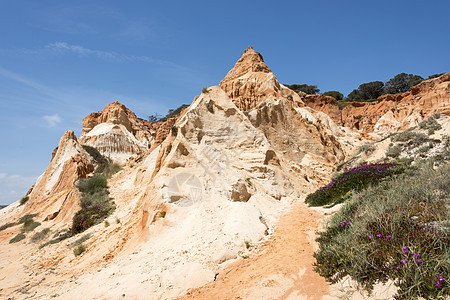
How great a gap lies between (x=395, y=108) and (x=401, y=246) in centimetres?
4026

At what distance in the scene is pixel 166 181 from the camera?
792cm

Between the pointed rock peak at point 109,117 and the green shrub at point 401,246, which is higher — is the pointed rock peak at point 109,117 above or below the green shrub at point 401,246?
above

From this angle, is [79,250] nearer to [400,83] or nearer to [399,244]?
[399,244]

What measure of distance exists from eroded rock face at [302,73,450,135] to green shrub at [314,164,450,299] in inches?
1131

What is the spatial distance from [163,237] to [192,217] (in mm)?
940

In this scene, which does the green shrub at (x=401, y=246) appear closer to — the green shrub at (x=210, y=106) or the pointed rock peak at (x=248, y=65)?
the green shrub at (x=210, y=106)

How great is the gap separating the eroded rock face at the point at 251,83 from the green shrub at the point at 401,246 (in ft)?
48.4

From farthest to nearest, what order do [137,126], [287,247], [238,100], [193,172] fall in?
1. [137,126]
2. [238,100]
3. [193,172]
4. [287,247]

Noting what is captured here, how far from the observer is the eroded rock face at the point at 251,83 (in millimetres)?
19391

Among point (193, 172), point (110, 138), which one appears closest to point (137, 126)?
point (110, 138)

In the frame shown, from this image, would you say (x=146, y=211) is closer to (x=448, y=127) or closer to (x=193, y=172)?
(x=193, y=172)

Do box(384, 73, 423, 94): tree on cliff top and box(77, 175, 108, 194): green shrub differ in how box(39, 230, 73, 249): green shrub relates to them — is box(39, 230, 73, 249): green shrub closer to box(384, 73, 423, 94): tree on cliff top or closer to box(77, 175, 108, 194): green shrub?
box(77, 175, 108, 194): green shrub

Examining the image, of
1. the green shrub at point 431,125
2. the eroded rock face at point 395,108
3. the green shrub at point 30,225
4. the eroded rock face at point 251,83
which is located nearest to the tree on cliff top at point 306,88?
the eroded rock face at point 395,108

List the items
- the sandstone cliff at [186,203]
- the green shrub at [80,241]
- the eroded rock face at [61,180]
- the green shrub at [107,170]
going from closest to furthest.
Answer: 1. the sandstone cliff at [186,203]
2. the green shrub at [80,241]
3. the eroded rock face at [61,180]
4. the green shrub at [107,170]
